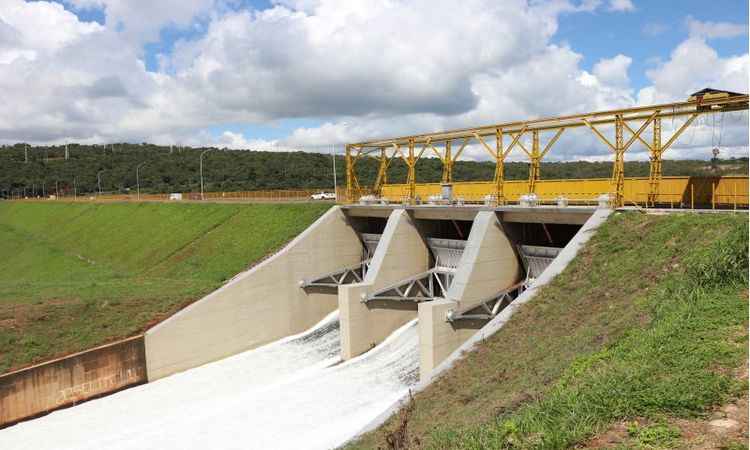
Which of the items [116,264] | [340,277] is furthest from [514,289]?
[116,264]

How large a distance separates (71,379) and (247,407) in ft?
25.1

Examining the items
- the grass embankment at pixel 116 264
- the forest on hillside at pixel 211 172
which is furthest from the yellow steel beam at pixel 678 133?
the forest on hillside at pixel 211 172

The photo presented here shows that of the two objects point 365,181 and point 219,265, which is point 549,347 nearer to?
point 219,265

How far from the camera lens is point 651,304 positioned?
488 inches

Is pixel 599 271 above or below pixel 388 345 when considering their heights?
above

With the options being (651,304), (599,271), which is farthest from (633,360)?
(599,271)

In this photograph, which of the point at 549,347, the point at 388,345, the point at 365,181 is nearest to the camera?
the point at 549,347

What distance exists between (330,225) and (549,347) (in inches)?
822

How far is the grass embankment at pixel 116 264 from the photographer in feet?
77.3

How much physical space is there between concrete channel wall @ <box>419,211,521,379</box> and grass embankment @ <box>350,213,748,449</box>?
4.51 meters

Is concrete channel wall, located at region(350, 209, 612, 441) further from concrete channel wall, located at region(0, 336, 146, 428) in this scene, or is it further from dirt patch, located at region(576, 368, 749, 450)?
concrete channel wall, located at region(0, 336, 146, 428)

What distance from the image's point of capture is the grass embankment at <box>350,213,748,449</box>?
7098 mm

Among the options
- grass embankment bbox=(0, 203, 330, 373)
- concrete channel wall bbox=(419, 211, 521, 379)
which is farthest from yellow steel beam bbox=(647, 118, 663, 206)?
grass embankment bbox=(0, 203, 330, 373)

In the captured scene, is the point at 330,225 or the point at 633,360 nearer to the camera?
the point at 633,360
